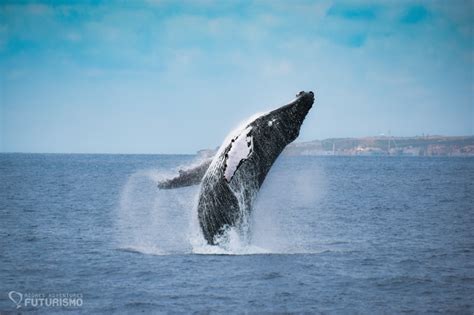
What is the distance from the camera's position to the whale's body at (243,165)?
1221 centimetres

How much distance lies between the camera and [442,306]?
10695 mm

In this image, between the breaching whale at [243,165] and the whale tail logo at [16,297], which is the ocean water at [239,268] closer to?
the whale tail logo at [16,297]

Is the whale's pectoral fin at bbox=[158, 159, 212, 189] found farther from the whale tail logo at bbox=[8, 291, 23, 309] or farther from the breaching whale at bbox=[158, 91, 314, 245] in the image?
the whale tail logo at bbox=[8, 291, 23, 309]

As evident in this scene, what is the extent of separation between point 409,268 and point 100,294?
742cm

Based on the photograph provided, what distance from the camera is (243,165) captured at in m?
12.7

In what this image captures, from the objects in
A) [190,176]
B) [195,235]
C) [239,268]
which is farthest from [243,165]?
[195,235]

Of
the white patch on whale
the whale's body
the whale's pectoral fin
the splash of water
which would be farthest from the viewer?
the whale's pectoral fin

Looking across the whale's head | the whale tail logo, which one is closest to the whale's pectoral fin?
the whale's head

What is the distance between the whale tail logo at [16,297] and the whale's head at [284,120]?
572cm

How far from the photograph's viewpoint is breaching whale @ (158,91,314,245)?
481 inches

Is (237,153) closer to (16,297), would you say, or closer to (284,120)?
(284,120)

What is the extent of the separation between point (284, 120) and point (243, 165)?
1.34 metres

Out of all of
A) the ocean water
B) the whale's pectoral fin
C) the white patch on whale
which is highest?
the white patch on whale

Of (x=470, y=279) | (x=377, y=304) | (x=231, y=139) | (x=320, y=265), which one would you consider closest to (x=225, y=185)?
(x=231, y=139)
